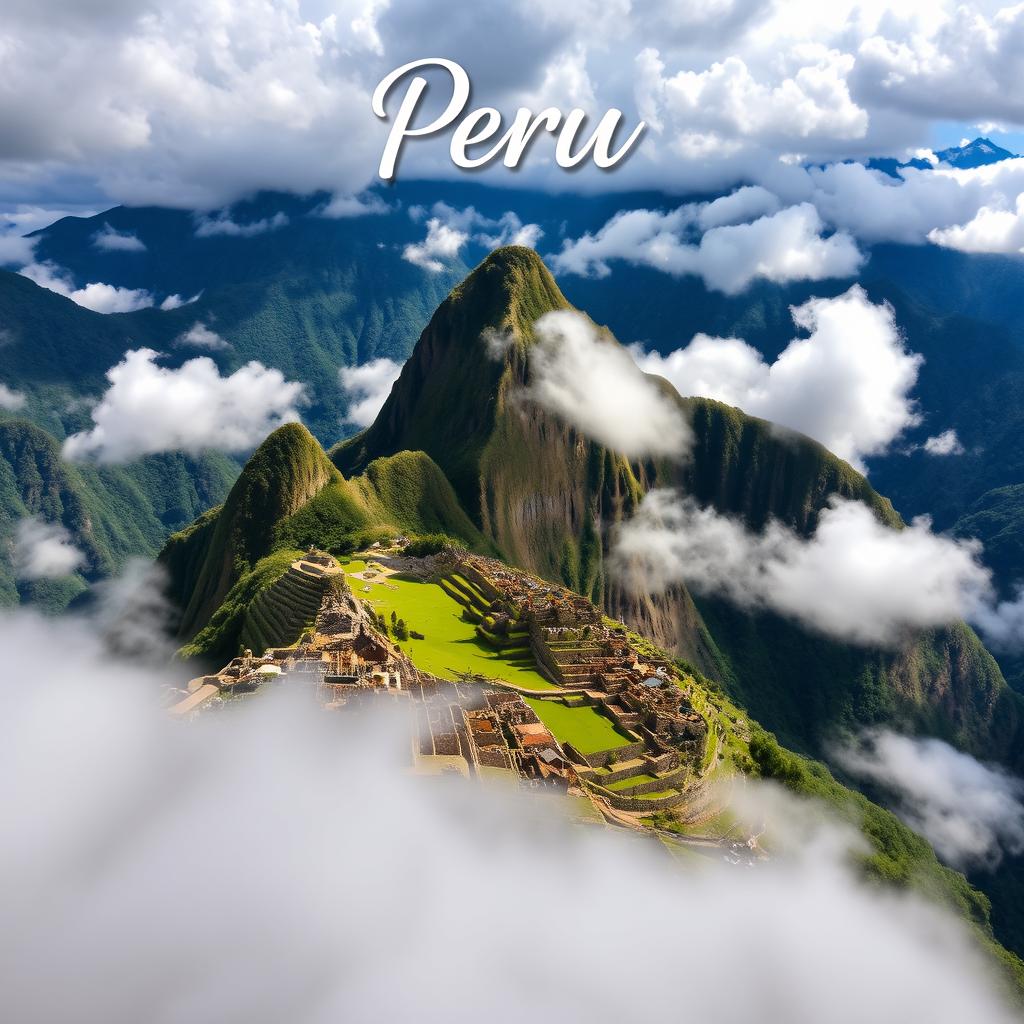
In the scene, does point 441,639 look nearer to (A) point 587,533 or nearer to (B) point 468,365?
(A) point 587,533

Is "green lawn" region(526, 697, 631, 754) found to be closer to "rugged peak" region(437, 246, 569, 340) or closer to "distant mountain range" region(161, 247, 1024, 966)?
"distant mountain range" region(161, 247, 1024, 966)

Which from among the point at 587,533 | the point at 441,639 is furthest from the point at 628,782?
the point at 587,533

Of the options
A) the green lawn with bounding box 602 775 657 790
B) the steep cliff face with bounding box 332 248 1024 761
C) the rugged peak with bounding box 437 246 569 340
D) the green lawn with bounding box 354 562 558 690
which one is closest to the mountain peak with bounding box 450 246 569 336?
the rugged peak with bounding box 437 246 569 340

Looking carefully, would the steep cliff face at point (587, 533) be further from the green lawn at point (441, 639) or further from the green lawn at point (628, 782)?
the green lawn at point (628, 782)

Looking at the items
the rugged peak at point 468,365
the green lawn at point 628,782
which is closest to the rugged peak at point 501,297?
the rugged peak at point 468,365

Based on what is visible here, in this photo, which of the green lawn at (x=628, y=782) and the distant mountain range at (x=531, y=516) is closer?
the green lawn at (x=628, y=782)
